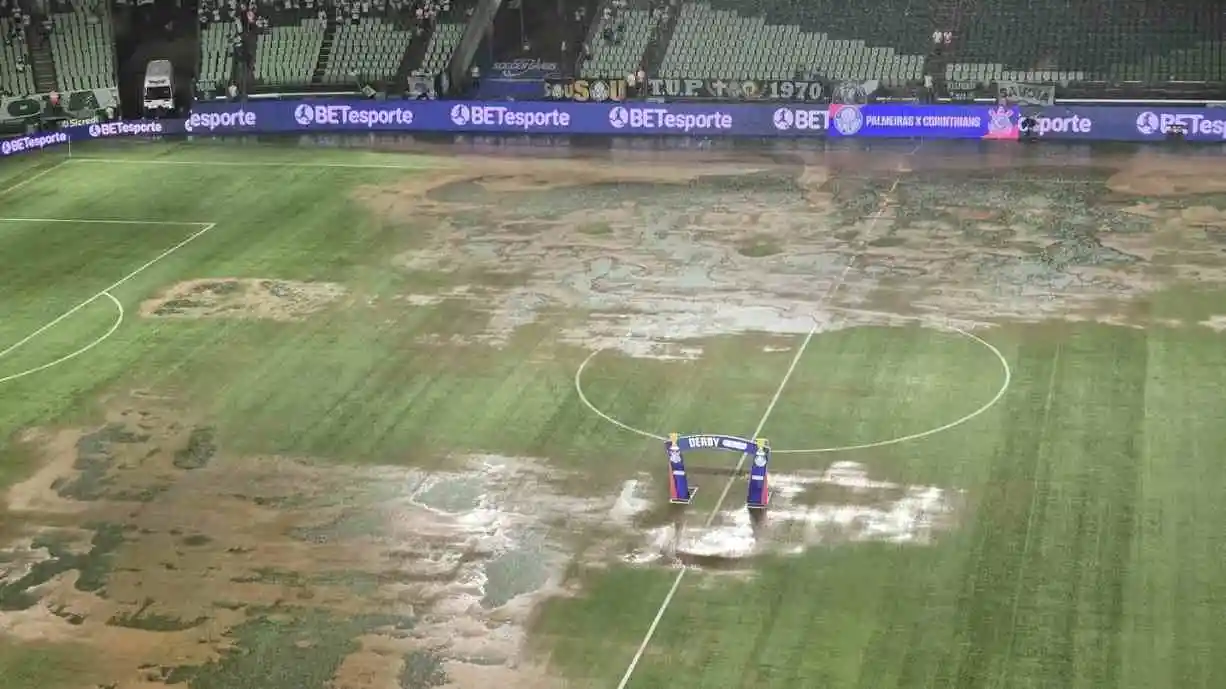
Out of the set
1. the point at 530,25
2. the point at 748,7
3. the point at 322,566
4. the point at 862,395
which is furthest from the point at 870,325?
the point at 530,25

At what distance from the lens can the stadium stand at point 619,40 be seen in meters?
70.1

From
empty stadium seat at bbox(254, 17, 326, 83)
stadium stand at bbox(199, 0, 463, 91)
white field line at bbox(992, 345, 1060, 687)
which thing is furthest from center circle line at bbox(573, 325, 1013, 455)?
empty stadium seat at bbox(254, 17, 326, 83)

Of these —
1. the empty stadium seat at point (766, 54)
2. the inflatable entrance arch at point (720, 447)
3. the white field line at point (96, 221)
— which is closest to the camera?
the inflatable entrance arch at point (720, 447)

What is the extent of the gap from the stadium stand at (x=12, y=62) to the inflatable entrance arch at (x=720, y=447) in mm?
47820

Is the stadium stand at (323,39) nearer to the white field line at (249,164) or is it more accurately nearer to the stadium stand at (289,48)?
the stadium stand at (289,48)

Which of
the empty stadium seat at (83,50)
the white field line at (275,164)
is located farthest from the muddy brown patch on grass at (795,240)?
the empty stadium seat at (83,50)

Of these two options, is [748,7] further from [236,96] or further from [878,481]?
[878,481]

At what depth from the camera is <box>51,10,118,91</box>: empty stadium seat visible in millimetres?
71562

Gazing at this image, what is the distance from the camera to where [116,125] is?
222 feet

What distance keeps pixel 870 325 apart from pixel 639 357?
20.9 ft

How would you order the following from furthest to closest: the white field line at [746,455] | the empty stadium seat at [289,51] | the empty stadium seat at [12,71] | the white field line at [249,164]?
the empty stadium seat at [289,51] → the empty stadium seat at [12,71] → the white field line at [249,164] → the white field line at [746,455]

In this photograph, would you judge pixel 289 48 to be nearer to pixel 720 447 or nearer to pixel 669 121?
pixel 669 121

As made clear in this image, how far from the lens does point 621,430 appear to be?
35.8 m

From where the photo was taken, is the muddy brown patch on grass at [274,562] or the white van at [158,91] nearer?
the muddy brown patch on grass at [274,562]
